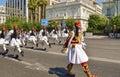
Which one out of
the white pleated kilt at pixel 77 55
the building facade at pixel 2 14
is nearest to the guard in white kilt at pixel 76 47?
the white pleated kilt at pixel 77 55

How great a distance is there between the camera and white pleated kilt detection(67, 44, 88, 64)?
28.6 feet

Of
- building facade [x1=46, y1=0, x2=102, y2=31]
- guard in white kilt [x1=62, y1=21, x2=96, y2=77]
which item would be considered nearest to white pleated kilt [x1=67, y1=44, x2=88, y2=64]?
guard in white kilt [x1=62, y1=21, x2=96, y2=77]

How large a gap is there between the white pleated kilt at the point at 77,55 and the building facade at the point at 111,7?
65076 mm

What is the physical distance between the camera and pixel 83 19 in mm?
91125

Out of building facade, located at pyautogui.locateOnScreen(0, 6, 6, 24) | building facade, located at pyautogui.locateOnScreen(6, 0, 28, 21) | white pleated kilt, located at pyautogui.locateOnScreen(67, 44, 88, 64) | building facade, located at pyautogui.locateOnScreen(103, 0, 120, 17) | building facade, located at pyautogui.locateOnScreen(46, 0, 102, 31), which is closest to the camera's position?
white pleated kilt, located at pyautogui.locateOnScreen(67, 44, 88, 64)

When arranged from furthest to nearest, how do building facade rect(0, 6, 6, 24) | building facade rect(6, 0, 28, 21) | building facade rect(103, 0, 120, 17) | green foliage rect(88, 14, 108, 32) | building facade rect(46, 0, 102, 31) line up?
building facade rect(6, 0, 28, 21)
building facade rect(0, 6, 6, 24)
building facade rect(46, 0, 102, 31)
green foliage rect(88, 14, 108, 32)
building facade rect(103, 0, 120, 17)

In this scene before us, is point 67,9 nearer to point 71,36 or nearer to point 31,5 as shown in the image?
point 31,5

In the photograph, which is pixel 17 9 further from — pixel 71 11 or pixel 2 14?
pixel 71 11

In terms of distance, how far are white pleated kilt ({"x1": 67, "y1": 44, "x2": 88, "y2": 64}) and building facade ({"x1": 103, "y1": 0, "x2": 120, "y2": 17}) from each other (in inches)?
Answer: 2562

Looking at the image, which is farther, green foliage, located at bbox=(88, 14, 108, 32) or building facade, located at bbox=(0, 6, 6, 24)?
building facade, located at bbox=(0, 6, 6, 24)

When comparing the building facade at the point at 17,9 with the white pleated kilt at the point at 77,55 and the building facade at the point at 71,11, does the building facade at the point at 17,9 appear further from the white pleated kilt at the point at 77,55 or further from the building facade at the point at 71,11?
the white pleated kilt at the point at 77,55

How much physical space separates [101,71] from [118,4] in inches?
2505

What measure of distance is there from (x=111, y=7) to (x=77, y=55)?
2670 inches

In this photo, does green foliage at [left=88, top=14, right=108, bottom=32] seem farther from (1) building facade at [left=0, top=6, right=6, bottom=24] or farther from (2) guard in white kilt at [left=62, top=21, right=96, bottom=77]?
(1) building facade at [left=0, top=6, right=6, bottom=24]
